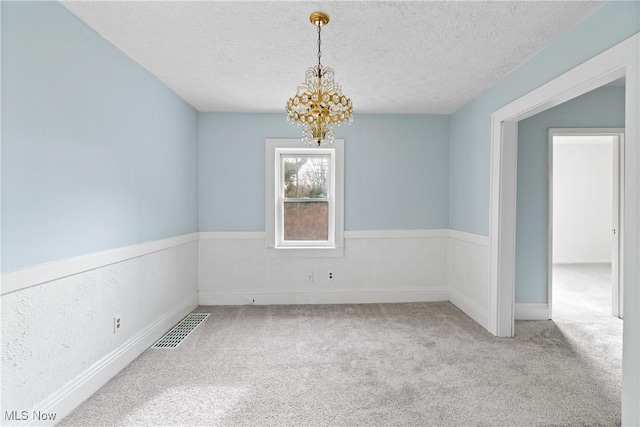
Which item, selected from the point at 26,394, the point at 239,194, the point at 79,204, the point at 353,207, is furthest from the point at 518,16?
the point at 26,394

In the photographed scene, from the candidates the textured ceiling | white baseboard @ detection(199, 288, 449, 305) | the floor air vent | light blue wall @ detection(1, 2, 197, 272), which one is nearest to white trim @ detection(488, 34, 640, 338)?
the textured ceiling

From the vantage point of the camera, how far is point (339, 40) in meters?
2.23

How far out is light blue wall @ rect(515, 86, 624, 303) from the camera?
11.3 feet

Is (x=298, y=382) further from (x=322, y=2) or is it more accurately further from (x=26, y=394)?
(x=322, y=2)

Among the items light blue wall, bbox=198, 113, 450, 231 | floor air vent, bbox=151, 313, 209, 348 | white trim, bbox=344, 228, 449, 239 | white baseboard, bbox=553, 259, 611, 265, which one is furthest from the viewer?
white baseboard, bbox=553, 259, 611, 265

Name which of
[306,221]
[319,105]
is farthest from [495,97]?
[306,221]

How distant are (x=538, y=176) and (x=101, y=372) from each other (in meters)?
4.35

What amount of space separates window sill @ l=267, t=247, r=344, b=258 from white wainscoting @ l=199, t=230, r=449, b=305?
0.05 m

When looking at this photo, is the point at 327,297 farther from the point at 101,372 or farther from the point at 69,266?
the point at 69,266

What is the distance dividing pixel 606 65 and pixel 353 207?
2710mm

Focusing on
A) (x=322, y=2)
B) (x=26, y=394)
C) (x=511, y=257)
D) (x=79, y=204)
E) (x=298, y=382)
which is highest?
(x=322, y=2)

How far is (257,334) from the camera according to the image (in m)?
3.12

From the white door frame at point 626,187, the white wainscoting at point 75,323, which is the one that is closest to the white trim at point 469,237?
the white door frame at point 626,187
